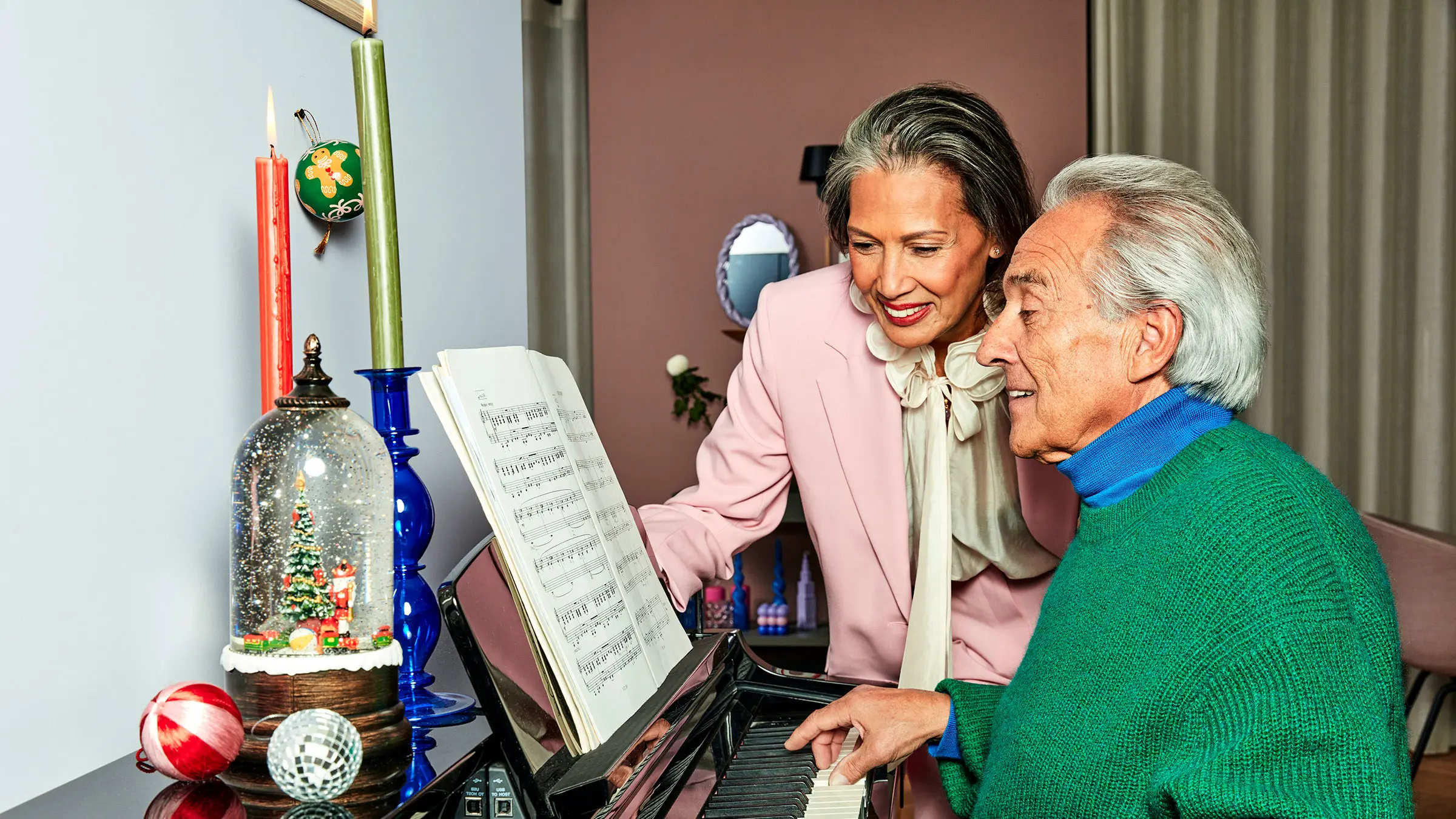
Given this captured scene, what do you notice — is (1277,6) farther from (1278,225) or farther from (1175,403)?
(1175,403)

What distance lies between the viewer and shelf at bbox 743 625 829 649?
415 cm

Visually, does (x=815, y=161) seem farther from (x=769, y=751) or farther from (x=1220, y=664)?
(x=1220, y=664)

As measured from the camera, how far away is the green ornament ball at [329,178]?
111 centimetres

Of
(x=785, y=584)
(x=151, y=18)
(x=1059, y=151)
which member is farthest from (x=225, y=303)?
(x=1059, y=151)

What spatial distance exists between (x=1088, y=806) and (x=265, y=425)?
29.3 inches

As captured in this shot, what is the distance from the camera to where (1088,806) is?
96cm

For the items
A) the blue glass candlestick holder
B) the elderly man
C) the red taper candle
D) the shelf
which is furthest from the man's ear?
the shelf

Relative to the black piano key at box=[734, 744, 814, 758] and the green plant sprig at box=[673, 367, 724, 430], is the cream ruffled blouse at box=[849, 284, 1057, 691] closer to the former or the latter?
the black piano key at box=[734, 744, 814, 758]

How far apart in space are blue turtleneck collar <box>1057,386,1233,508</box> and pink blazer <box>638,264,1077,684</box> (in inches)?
20.6

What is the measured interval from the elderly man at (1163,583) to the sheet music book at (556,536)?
1.07 feet

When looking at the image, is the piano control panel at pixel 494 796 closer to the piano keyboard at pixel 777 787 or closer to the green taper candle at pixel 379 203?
the piano keyboard at pixel 777 787

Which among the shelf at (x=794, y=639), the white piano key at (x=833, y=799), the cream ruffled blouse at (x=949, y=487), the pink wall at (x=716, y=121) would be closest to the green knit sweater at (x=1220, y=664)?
the white piano key at (x=833, y=799)

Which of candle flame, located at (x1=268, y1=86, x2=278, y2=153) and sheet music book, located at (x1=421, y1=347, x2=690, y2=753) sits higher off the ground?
candle flame, located at (x1=268, y1=86, x2=278, y2=153)

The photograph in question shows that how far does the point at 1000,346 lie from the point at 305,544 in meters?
0.74
